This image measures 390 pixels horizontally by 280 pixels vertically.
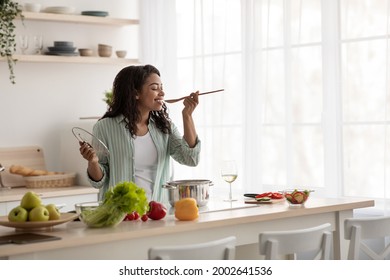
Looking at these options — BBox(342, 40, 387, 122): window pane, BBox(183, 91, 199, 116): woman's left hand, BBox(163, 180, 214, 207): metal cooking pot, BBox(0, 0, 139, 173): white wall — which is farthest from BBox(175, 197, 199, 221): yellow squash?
BBox(0, 0, 139, 173): white wall

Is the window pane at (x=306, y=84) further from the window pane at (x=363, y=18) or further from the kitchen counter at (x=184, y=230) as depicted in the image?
the kitchen counter at (x=184, y=230)

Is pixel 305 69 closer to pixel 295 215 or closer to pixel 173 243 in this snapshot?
pixel 295 215

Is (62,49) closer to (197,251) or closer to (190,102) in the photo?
(190,102)

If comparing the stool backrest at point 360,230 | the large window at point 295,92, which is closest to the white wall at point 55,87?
the large window at point 295,92

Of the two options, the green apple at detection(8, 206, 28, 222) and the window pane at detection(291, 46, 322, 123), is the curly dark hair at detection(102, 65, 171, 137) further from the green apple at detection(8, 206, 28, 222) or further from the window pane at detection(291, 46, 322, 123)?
the window pane at detection(291, 46, 322, 123)

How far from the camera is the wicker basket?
213 inches

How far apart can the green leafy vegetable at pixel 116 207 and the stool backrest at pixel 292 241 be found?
0.52m

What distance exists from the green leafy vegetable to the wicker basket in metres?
2.45

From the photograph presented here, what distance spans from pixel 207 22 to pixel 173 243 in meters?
3.13

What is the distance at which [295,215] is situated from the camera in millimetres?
3445

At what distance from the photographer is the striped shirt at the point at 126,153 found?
155 inches

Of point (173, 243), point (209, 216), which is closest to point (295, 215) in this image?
point (209, 216)

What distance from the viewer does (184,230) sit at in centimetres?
302

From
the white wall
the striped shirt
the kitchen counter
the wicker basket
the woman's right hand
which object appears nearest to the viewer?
the kitchen counter
